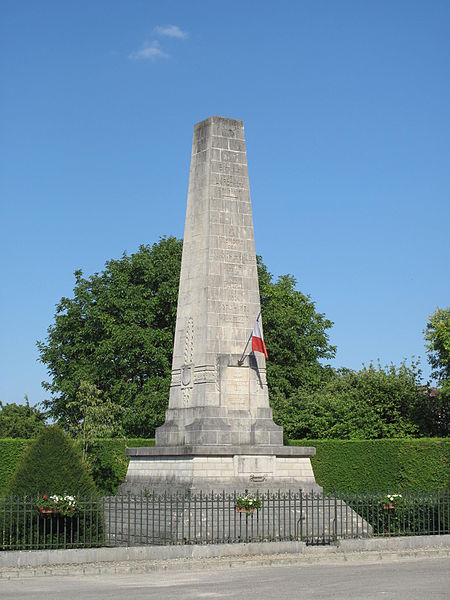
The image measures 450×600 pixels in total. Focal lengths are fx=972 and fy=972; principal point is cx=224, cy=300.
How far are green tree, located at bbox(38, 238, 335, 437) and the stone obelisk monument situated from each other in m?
16.8

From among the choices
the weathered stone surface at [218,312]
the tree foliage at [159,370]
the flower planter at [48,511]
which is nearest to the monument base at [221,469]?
the weathered stone surface at [218,312]

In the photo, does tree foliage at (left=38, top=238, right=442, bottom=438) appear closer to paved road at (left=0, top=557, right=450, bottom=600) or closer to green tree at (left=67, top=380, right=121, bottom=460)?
green tree at (left=67, top=380, right=121, bottom=460)

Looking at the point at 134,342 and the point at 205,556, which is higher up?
the point at 134,342

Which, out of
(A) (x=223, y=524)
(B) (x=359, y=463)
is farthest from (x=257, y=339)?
(B) (x=359, y=463)

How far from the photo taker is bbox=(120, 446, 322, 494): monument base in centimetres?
2438

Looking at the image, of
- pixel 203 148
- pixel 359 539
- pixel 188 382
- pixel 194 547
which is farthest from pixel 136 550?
pixel 203 148

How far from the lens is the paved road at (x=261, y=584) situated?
1484cm

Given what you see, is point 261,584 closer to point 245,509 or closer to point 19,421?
point 245,509

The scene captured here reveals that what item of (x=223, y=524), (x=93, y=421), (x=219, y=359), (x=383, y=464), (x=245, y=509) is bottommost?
(x=223, y=524)

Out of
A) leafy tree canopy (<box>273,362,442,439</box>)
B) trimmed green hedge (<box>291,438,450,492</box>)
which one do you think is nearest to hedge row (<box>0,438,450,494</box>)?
trimmed green hedge (<box>291,438,450,492</box>)

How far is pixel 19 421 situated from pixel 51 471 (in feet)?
158

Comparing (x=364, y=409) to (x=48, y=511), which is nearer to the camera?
(x=48, y=511)

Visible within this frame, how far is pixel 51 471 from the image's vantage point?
2166cm

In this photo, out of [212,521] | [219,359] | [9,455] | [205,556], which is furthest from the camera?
[9,455]
